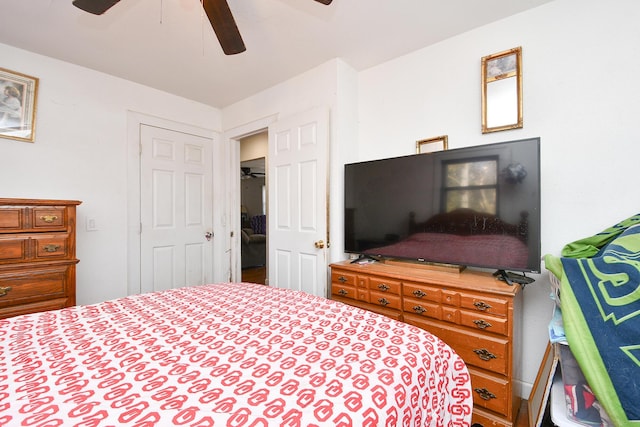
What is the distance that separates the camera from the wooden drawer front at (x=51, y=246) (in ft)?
6.31

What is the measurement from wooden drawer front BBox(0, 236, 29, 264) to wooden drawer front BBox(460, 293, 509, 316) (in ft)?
9.35

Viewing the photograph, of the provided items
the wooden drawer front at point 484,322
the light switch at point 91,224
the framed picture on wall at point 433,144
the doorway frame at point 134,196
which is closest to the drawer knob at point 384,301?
the wooden drawer front at point 484,322

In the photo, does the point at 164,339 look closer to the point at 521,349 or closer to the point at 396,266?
the point at 396,266

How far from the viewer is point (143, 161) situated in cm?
294

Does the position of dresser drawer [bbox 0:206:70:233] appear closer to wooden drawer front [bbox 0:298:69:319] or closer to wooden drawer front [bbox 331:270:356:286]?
wooden drawer front [bbox 0:298:69:319]

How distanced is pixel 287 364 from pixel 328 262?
167 centimetres

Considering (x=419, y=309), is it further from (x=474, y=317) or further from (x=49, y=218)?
(x=49, y=218)

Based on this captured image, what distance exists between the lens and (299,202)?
2648mm

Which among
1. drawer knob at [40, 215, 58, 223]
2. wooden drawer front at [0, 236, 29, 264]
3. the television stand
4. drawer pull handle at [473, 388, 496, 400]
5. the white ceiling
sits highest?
the white ceiling

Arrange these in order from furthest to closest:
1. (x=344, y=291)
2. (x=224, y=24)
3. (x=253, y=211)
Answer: (x=253, y=211)
(x=344, y=291)
(x=224, y=24)

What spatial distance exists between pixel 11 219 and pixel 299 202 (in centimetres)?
203

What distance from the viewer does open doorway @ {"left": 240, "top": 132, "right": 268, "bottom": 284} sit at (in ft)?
15.8

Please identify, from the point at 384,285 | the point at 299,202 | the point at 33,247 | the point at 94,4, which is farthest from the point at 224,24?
the point at 33,247

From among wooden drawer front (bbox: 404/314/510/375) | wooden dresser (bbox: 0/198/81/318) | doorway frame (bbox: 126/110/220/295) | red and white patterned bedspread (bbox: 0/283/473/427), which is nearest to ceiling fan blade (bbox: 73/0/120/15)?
wooden dresser (bbox: 0/198/81/318)
